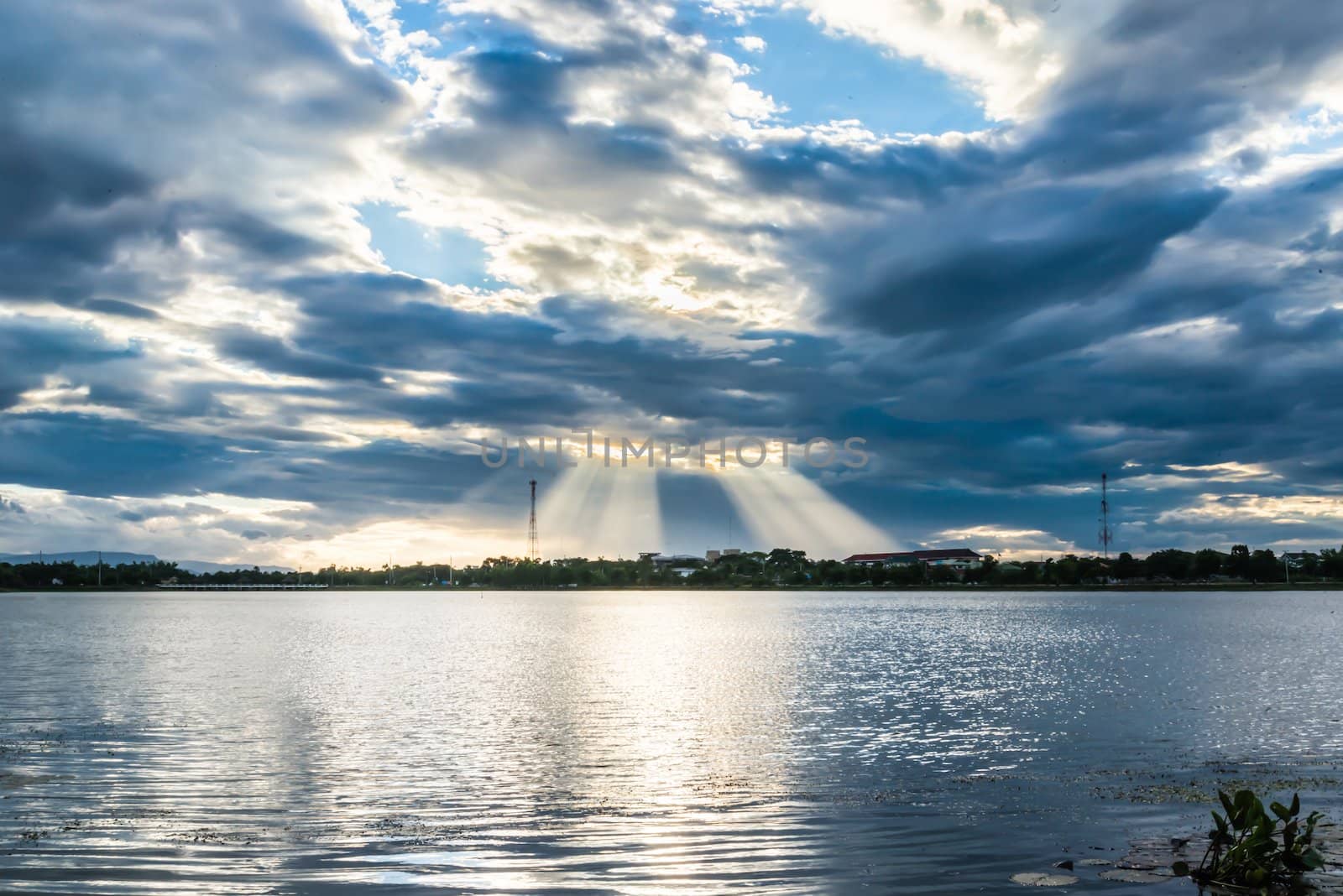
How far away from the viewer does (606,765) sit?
41.2m

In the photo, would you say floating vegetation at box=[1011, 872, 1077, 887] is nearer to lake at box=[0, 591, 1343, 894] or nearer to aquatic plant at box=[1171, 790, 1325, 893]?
lake at box=[0, 591, 1343, 894]

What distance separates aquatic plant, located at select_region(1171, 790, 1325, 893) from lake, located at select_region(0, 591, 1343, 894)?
3.35 feet

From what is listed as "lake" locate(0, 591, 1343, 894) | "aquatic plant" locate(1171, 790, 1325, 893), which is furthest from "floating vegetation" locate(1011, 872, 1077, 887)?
"aquatic plant" locate(1171, 790, 1325, 893)

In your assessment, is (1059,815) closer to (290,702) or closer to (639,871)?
(639,871)

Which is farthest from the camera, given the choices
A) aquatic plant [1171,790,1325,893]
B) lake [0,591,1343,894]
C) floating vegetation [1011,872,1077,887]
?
lake [0,591,1343,894]

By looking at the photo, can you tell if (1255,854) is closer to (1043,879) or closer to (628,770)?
(1043,879)

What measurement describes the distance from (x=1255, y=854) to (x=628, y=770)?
77.4 feet

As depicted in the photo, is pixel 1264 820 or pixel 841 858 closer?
pixel 1264 820

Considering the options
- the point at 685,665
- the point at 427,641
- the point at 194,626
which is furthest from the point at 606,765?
the point at 194,626

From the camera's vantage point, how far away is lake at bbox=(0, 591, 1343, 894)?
25125mm

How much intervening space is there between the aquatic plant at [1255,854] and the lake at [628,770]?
1022mm

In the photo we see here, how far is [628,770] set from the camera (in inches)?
1582

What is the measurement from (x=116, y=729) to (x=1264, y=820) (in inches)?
1978

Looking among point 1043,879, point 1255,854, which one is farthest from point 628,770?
point 1255,854
